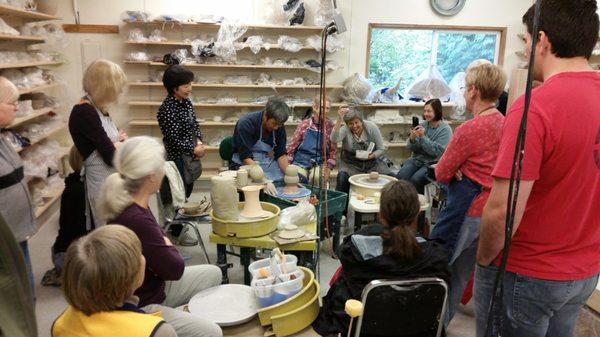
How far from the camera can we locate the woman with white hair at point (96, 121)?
7.43 ft

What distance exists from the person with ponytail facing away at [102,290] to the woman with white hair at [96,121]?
1147 millimetres

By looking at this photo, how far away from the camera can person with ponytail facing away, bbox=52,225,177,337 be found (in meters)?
1.12

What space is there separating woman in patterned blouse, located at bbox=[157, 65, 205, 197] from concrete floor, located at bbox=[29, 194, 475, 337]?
82 centimetres

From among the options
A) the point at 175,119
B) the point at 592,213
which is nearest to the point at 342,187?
the point at 175,119

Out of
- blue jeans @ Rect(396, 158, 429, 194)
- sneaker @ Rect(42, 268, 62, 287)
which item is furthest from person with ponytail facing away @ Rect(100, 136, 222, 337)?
blue jeans @ Rect(396, 158, 429, 194)

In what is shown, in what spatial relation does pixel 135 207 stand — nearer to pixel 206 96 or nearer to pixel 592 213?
pixel 592 213

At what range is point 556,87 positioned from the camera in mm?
1002

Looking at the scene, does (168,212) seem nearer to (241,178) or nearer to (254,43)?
(241,178)

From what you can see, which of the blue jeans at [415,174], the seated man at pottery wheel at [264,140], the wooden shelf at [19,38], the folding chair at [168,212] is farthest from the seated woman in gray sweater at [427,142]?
the wooden shelf at [19,38]

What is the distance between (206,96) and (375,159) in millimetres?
2349

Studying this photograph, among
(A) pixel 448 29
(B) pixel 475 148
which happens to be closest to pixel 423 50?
(A) pixel 448 29

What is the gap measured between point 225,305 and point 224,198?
0.60 m

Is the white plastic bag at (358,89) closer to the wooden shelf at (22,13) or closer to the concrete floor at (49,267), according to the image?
the concrete floor at (49,267)

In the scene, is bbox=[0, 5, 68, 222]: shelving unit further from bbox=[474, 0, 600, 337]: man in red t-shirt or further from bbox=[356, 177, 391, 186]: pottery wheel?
bbox=[474, 0, 600, 337]: man in red t-shirt
